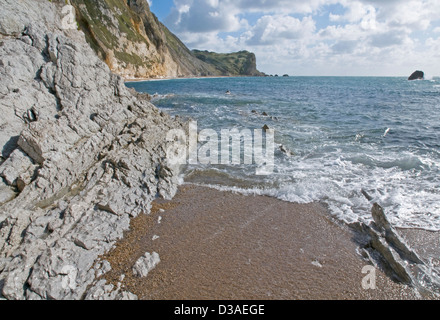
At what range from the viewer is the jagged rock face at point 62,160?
6695 mm

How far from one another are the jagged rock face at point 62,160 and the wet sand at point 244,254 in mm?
877

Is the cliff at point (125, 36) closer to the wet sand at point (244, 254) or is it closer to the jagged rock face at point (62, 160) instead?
the jagged rock face at point (62, 160)

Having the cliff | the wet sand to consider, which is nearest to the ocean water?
the wet sand

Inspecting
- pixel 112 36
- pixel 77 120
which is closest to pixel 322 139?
pixel 77 120

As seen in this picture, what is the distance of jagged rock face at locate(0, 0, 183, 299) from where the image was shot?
6.70 m

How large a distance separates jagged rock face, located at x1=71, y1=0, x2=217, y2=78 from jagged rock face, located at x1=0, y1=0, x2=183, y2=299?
208 feet

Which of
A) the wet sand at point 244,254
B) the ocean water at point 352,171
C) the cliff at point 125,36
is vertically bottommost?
the wet sand at point 244,254

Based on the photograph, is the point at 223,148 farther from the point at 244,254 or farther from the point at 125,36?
the point at 125,36

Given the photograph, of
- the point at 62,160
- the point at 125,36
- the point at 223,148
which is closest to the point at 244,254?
the point at 62,160

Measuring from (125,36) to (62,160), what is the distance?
3908 inches

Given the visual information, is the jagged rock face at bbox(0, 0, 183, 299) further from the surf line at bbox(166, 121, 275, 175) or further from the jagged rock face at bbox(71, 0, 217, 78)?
the jagged rock face at bbox(71, 0, 217, 78)

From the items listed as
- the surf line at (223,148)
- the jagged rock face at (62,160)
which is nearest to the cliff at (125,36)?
the jagged rock face at (62,160)

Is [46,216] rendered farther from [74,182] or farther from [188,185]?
[188,185]

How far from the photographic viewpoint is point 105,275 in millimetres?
6738
